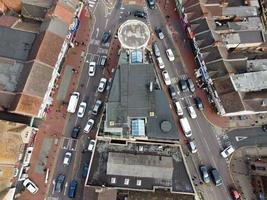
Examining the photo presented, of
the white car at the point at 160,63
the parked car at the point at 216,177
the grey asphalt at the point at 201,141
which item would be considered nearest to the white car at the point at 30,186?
the grey asphalt at the point at 201,141

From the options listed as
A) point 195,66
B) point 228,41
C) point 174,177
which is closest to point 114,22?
point 195,66

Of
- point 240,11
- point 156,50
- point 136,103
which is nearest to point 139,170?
point 136,103

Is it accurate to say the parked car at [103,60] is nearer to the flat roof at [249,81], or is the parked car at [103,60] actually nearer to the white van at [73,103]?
the white van at [73,103]

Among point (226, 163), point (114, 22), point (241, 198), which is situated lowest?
point (241, 198)

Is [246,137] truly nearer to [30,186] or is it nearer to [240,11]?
[240,11]

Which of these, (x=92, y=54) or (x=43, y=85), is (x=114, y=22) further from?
(x=43, y=85)
